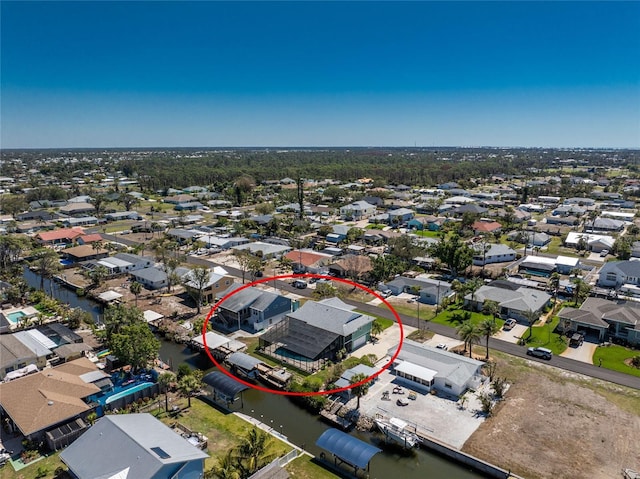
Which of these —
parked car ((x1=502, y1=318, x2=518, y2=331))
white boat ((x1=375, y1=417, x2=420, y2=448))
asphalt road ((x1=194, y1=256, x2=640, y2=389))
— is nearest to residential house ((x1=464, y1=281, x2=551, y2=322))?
parked car ((x1=502, y1=318, x2=518, y2=331))

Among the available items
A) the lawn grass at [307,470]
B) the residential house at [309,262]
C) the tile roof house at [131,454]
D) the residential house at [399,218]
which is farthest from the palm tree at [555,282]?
the residential house at [399,218]

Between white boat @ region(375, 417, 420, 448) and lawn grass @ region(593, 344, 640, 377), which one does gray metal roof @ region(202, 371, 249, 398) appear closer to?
white boat @ region(375, 417, 420, 448)

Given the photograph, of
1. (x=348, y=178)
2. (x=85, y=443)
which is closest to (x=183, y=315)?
(x=85, y=443)

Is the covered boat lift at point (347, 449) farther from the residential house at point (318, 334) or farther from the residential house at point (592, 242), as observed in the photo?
the residential house at point (592, 242)

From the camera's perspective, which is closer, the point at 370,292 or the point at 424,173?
the point at 370,292

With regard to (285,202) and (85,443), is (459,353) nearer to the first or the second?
(85,443)

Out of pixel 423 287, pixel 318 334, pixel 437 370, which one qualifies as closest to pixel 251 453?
pixel 318 334
